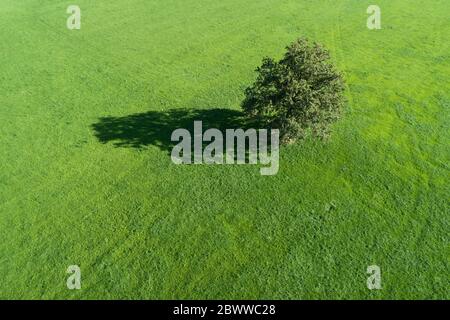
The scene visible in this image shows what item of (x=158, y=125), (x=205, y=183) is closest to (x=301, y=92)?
(x=205, y=183)

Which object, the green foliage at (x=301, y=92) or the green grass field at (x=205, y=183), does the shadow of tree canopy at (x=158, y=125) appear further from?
the green foliage at (x=301, y=92)

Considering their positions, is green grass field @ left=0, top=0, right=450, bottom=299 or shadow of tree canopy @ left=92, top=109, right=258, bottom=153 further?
shadow of tree canopy @ left=92, top=109, right=258, bottom=153

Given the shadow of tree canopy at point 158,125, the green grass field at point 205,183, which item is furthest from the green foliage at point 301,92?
the shadow of tree canopy at point 158,125

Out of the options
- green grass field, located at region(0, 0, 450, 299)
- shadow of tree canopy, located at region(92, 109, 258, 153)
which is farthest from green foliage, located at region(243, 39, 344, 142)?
shadow of tree canopy, located at region(92, 109, 258, 153)

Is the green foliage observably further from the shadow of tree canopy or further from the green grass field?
the shadow of tree canopy

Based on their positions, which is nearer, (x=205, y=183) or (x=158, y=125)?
(x=205, y=183)

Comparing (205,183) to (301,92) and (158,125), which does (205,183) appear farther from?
(301,92)
